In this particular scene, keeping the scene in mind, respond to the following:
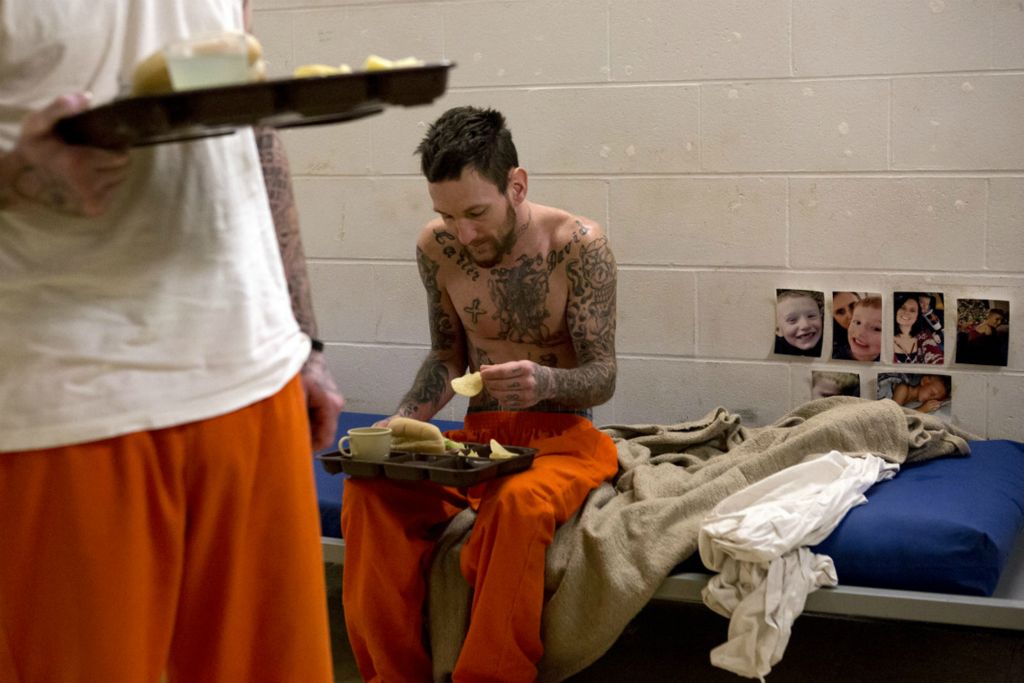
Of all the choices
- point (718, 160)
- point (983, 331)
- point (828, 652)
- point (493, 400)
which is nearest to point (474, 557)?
point (493, 400)

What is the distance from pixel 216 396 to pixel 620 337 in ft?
9.11

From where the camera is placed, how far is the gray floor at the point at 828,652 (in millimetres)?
2582

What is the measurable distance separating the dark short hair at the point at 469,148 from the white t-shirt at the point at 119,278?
5.61 ft

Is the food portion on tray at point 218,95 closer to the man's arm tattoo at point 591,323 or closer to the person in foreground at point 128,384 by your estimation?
the person in foreground at point 128,384

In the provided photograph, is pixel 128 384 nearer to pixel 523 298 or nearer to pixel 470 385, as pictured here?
pixel 470 385

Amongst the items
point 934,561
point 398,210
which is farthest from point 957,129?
point 398,210

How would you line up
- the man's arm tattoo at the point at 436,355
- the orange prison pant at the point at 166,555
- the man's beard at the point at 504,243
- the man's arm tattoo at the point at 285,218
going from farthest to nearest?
the man's arm tattoo at the point at 436,355 → the man's beard at the point at 504,243 → the man's arm tattoo at the point at 285,218 → the orange prison pant at the point at 166,555

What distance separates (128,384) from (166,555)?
0.18 m

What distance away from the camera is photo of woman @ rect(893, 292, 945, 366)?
354 cm

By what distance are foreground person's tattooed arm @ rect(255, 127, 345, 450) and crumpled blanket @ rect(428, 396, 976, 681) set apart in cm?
134

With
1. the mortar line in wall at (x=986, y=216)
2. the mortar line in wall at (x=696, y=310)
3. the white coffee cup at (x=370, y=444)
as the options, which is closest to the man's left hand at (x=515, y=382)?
the white coffee cup at (x=370, y=444)

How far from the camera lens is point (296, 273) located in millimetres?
1418

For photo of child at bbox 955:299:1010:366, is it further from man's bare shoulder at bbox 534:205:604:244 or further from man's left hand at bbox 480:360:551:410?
man's left hand at bbox 480:360:551:410

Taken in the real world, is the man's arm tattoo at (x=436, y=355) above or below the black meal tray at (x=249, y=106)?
below
